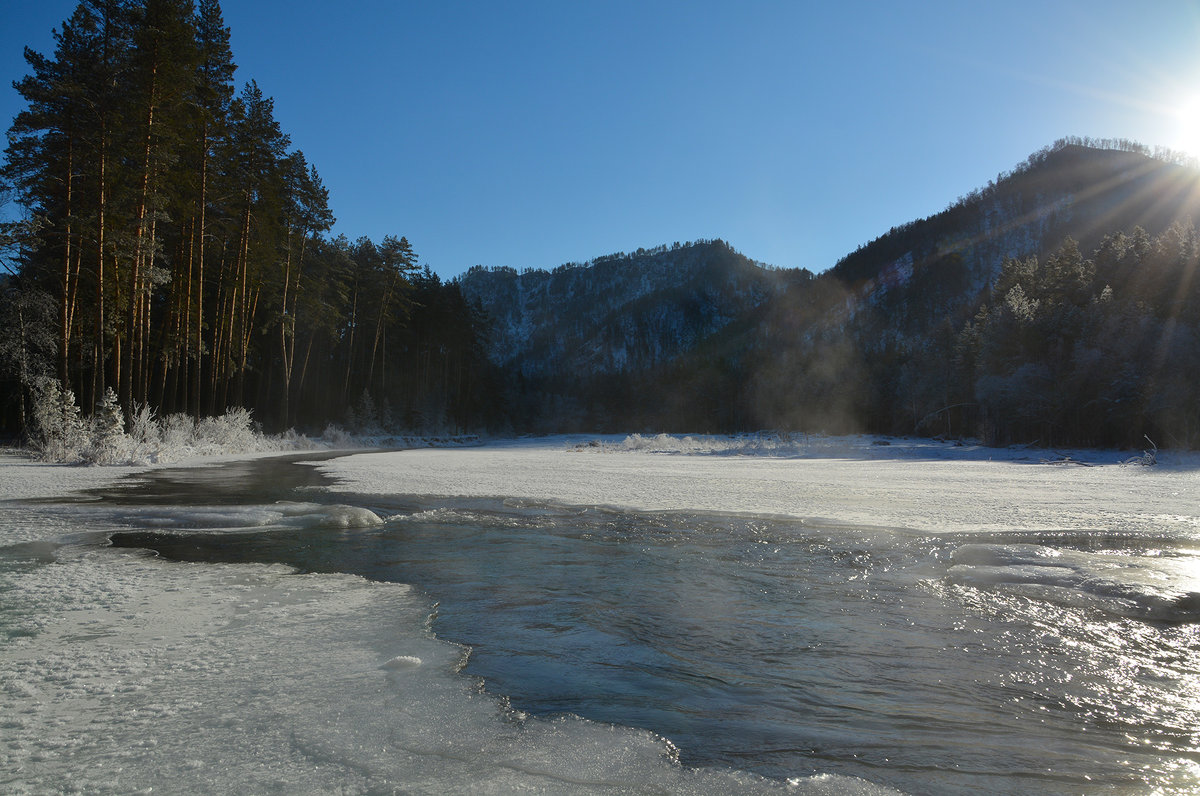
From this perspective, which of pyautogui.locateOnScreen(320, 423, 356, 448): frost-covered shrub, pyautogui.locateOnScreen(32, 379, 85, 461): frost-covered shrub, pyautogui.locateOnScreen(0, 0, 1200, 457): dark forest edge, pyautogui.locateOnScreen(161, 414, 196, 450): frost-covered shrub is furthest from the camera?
pyautogui.locateOnScreen(320, 423, 356, 448): frost-covered shrub

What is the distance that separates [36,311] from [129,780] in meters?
27.5

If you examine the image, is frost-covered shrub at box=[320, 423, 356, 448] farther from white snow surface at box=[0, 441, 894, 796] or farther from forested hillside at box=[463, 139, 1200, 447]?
forested hillside at box=[463, 139, 1200, 447]

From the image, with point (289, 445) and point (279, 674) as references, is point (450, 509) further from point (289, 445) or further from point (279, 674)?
point (289, 445)

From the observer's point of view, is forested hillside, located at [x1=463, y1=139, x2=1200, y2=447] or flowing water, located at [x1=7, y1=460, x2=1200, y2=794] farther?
forested hillside, located at [x1=463, y1=139, x2=1200, y2=447]

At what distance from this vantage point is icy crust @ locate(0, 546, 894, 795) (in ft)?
6.92

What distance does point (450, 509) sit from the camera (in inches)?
381

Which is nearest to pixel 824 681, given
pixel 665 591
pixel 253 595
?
pixel 665 591

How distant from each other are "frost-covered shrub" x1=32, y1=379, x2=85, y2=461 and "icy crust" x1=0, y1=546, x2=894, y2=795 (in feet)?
51.8

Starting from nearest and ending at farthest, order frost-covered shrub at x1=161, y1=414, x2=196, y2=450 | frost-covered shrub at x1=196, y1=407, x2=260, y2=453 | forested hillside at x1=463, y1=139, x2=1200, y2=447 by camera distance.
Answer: frost-covered shrub at x1=161, y1=414, x2=196, y2=450
frost-covered shrub at x1=196, y1=407, x2=260, y2=453
forested hillside at x1=463, y1=139, x2=1200, y2=447

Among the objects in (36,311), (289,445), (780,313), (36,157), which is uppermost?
(780,313)

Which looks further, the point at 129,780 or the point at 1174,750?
the point at 1174,750

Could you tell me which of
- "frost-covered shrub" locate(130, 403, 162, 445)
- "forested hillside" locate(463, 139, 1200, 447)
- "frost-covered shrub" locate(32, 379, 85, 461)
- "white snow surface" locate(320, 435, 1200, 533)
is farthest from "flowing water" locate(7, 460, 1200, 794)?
"forested hillside" locate(463, 139, 1200, 447)

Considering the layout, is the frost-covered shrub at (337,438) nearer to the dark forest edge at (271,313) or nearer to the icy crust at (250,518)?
the dark forest edge at (271,313)

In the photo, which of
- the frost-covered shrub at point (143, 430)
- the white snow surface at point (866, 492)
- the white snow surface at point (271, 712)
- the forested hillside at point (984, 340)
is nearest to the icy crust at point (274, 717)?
the white snow surface at point (271, 712)
